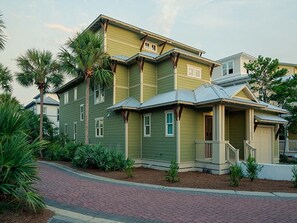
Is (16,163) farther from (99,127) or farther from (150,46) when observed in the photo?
(150,46)

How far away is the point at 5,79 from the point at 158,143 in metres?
20.3

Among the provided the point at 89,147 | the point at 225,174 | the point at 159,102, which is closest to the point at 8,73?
the point at 89,147

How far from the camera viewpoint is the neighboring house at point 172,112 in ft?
46.3

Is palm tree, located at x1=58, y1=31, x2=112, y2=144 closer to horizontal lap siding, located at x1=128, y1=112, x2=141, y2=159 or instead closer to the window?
horizontal lap siding, located at x1=128, y1=112, x2=141, y2=159

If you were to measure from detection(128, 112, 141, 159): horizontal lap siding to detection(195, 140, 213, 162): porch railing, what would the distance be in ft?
14.5

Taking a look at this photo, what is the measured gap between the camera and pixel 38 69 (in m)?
21.1

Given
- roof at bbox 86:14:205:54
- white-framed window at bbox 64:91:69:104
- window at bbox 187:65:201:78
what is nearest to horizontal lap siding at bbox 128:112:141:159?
window at bbox 187:65:201:78

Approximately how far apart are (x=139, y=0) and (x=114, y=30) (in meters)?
3.93

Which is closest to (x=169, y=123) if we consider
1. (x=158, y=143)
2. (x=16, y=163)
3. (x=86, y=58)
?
(x=158, y=143)

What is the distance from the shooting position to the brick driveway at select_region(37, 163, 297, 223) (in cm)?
598

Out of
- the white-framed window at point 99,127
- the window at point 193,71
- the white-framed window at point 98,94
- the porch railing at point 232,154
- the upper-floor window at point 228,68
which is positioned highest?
the upper-floor window at point 228,68

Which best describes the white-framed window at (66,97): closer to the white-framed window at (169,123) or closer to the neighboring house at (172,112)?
the neighboring house at (172,112)

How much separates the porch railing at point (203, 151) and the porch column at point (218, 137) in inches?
38.5

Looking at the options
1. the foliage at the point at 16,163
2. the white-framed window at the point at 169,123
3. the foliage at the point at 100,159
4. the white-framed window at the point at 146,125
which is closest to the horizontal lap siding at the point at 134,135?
the white-framed window at the point at 146,125
